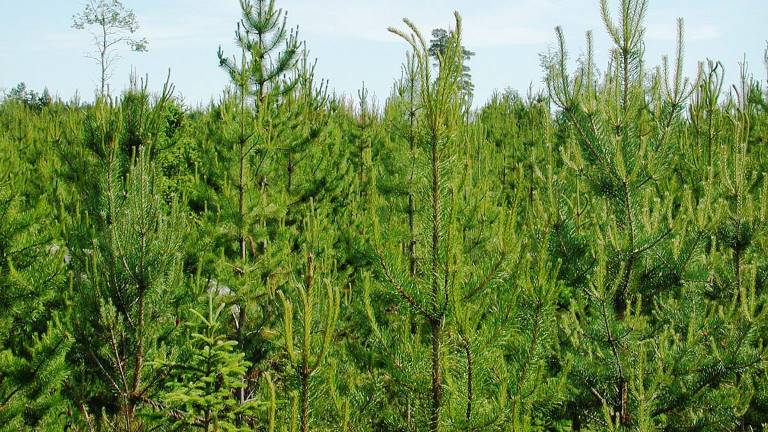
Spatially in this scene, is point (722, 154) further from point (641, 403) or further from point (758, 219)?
point (641, 403)

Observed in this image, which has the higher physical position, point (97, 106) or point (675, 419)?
point (97, 106)

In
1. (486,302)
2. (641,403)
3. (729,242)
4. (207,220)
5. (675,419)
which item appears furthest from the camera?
(207,220)

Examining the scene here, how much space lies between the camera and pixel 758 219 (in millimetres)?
4277

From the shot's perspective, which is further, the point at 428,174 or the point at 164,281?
the point at 164,281

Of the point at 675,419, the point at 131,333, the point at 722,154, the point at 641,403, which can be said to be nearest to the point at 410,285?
the point at 641,403

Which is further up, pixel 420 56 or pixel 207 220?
pixel 420 56

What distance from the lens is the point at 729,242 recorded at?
4.34m

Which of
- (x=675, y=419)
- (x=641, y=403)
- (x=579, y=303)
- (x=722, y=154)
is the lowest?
(x=675, y=419)

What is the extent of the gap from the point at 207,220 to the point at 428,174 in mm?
3298

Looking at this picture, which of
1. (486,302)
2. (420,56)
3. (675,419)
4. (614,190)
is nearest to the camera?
(420,56)

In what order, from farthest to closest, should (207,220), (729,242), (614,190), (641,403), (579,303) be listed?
(207,220) < (729,242) < (579,303) < (614,190) < (641,403)

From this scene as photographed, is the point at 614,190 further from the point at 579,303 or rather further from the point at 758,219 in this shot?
the point at 758,219

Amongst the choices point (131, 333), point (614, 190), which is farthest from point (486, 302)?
point (131, 333)

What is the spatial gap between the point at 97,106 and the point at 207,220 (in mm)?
1558
